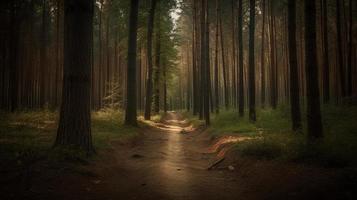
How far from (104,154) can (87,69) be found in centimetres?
269

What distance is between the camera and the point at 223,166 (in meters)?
7.88

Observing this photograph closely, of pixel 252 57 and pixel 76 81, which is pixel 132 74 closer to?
→ pixel 252 57

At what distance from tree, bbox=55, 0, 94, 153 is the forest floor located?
94 centimetres

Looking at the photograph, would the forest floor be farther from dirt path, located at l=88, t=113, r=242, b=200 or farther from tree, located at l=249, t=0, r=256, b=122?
tree, located at l=249, t=0, r=256, b=122

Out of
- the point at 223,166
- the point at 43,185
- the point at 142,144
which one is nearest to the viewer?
the point at 43,185

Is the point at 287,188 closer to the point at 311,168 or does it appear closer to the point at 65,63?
the point at 311,168

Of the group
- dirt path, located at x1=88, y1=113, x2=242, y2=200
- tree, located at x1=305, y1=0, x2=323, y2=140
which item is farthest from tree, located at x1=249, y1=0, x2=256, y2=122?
tree, located at x1=305, y1=0, x2=323, y2=140

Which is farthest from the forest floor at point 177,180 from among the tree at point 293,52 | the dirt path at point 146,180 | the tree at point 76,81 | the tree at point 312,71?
the tree at point 293,52

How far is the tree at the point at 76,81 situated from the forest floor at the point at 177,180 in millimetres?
941

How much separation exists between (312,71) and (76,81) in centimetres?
671

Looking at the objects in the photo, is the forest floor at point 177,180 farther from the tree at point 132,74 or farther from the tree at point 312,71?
the tree at point 132,74

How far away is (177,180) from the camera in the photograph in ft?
20.9

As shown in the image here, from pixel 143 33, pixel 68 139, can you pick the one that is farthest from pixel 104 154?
pixel 143 33

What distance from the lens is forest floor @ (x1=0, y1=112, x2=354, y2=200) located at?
478 cm
